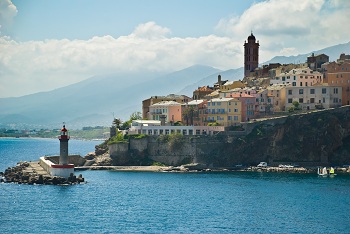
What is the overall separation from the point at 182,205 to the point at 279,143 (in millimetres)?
40420

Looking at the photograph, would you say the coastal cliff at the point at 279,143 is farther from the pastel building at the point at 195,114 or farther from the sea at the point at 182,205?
the sea at the point at 182,205

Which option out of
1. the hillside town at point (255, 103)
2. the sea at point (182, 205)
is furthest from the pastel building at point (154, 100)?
the sea at point (182, 205)

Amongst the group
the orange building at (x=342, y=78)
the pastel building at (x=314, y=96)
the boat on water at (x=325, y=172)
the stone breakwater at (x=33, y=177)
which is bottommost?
the stone breakwater at (x=33, y=177)

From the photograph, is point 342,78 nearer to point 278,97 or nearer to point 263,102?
point 278,97

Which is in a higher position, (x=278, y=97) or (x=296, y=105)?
(x=278, y=97)

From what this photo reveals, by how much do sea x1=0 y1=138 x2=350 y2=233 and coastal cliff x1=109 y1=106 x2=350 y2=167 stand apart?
1016 cm

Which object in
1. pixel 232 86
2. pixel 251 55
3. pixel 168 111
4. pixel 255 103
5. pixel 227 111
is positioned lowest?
pixel 227 111

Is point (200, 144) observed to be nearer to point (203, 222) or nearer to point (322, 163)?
point (322, 163)

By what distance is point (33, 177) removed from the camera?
89625 mm

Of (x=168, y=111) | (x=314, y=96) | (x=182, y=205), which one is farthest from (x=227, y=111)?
(x=182, y=205)

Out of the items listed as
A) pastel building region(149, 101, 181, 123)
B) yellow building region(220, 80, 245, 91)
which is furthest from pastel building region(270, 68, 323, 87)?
pastel building region(149, 101, 181, 123)

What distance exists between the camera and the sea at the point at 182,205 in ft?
198

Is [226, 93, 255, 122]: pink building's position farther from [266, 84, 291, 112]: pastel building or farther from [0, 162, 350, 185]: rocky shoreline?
[0, 162, 350, 185]: rocky shoreline

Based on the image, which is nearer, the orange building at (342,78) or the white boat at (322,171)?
the white boat at (322,171)
